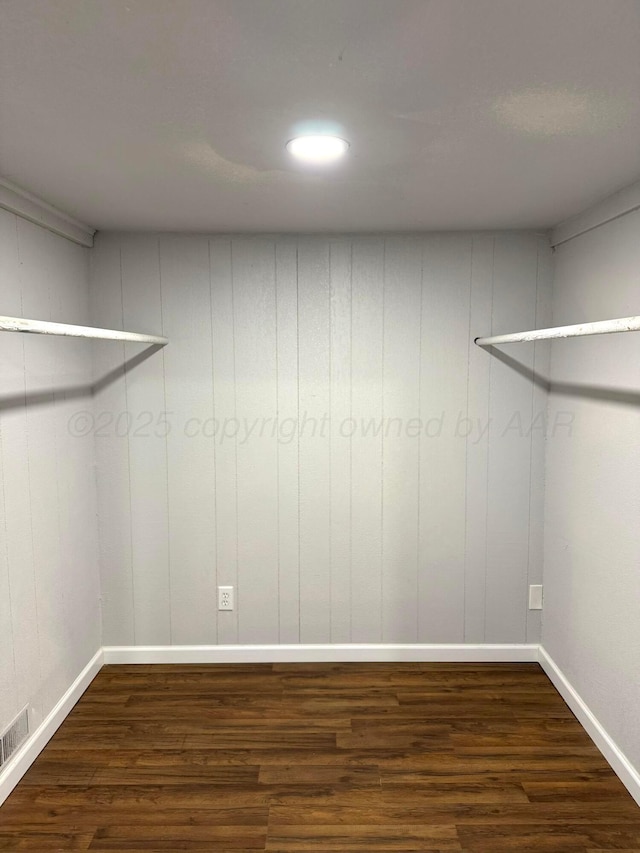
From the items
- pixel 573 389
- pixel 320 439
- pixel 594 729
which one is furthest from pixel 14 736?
pixel 573 389

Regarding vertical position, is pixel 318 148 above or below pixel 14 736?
above

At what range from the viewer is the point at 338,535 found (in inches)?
119

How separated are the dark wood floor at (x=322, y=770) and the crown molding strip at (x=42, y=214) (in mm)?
2003

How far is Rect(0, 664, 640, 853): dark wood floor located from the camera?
1.93m

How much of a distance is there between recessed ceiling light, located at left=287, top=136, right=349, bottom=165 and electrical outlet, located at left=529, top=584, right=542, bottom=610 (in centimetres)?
222

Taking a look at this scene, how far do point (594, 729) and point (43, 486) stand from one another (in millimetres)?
2338

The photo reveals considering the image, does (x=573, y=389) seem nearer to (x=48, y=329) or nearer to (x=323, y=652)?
(x=323, y=652)

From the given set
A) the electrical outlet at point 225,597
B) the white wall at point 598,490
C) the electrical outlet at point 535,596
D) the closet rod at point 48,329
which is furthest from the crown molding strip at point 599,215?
the electrical outlet at point 225,597

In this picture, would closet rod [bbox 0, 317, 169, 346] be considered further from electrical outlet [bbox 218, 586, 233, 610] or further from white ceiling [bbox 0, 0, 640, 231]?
electrical outlet [bbox 218, 586, 233, 610]

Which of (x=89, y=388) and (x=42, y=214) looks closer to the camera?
(x=42, y=214)

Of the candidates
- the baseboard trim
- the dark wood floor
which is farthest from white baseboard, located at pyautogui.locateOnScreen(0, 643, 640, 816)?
the dark wood floor

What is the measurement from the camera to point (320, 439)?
9.77ft

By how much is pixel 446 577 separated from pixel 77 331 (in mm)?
2064

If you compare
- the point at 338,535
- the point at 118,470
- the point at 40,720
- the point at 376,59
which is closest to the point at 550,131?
the point at 376,59
